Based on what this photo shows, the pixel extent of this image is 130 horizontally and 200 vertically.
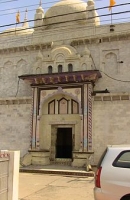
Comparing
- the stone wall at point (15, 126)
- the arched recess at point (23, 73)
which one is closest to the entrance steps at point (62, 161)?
the stone wall at point (15, 126)

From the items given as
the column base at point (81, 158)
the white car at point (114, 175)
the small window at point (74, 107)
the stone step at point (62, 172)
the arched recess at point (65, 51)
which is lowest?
the stone step at point (62, 172)

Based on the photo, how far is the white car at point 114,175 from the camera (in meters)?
5.12

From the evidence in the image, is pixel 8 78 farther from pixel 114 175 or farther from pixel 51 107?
pixel 114 175

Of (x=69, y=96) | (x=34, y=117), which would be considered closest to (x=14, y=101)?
(x=34, y=117)

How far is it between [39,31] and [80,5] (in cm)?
504

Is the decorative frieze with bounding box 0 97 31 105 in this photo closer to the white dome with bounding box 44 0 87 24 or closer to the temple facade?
the temple facade

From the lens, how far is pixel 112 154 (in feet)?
17.9

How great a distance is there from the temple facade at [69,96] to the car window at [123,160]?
11.2 meters

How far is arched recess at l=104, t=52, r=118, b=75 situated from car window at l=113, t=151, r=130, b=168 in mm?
13593

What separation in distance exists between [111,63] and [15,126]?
9.18 m

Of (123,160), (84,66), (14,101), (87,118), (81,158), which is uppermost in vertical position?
(84,66)

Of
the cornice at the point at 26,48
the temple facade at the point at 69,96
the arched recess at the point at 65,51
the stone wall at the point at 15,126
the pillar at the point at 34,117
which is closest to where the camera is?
the temple facade at the point at 69,96

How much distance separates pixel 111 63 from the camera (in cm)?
1866

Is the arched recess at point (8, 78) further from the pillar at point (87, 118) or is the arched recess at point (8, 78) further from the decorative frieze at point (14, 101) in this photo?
the pillar at point (87, 118)
